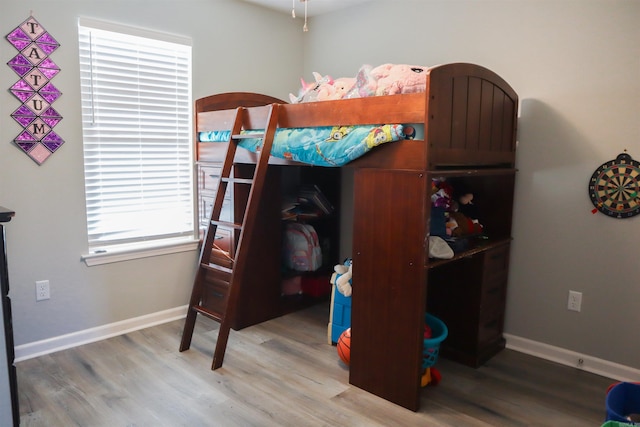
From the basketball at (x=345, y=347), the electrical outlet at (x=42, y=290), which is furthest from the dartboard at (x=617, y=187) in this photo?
the electrical outlet at (x=42, y=290)

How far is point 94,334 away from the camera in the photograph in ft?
9.57

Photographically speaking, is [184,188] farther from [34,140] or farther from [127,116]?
[34,140]

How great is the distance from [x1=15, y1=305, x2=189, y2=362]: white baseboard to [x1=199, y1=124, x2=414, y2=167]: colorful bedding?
1.48 metres

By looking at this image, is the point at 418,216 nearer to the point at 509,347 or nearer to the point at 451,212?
the point at 451,212

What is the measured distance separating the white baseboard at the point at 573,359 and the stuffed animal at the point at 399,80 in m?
1.81

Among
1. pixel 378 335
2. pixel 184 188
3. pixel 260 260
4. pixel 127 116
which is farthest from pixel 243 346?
pixel 127 116

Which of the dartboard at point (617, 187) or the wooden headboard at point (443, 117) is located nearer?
the wooden headboard at point (443, 117)

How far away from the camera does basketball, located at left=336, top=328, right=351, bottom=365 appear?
253 cm

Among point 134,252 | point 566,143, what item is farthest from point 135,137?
point 566,143

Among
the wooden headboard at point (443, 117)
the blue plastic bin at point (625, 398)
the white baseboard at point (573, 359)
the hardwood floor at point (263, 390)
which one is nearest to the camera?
the blue plastic bin at point (625, 398)

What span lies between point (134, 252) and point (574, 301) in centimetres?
283

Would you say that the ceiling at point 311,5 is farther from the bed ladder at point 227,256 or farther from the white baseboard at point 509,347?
the white baseboard at point 509,347

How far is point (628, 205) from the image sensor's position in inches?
95.4

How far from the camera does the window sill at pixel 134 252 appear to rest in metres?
2.88
